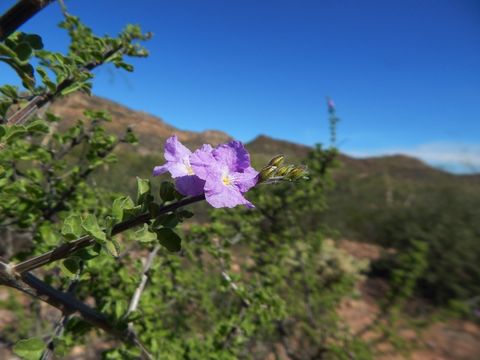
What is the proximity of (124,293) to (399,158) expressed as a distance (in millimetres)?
39786

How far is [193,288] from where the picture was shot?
3148mm

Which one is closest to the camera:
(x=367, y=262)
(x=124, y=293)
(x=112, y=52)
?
(x=112, y=52)

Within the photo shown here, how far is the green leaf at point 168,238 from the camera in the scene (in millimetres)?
762

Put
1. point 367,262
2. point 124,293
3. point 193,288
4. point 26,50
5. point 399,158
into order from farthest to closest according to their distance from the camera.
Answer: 1. point 399,158
2. point 367,262
3. point 193,288
4. point 124,293
5. point 26,50

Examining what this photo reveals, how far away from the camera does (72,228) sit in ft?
2.53

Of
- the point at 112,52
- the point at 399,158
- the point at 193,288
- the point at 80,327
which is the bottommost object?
the point at 193,288

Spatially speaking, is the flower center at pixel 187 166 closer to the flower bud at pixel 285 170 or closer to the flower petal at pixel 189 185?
the flower petal at pixel 189 185

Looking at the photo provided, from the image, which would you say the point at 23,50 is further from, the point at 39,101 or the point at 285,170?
the point at 285,170

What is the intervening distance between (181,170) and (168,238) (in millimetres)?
160

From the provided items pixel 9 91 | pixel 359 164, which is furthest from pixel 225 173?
pixel 359 164

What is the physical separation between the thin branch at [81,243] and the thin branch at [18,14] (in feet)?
1.53

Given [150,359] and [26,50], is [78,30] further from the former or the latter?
[150,359]

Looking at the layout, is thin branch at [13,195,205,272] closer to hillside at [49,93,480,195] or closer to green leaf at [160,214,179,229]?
green leaf at [160,214,179,229]

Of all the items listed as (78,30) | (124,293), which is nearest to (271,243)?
(124,293)
